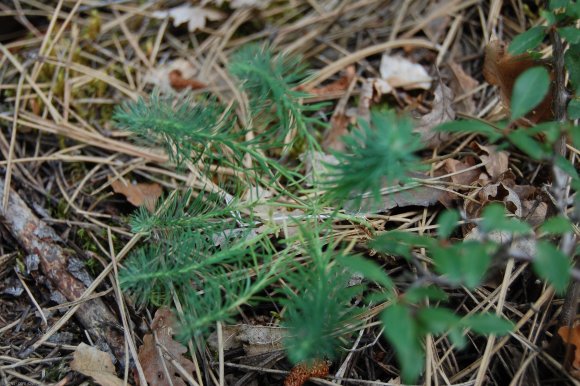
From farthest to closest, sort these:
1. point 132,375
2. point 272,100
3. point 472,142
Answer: point 472,142 < point 272,100 < point 132,375

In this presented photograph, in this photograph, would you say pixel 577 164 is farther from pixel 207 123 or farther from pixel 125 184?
pixel 125 184

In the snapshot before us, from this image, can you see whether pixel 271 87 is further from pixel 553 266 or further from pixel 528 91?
pixel 553 266

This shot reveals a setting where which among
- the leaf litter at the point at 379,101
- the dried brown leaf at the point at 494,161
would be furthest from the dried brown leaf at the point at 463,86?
the dried brown leaf at the point at 494,161

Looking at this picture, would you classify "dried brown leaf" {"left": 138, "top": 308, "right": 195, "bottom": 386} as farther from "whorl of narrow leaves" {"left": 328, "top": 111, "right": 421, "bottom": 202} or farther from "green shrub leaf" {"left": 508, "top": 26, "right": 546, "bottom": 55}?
"green shrub leaf" {"left": 508, "top": 26, "right": 546, "bottom": 55}

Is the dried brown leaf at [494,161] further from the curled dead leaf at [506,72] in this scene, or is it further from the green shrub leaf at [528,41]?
the green shrub leaf at [528,41]

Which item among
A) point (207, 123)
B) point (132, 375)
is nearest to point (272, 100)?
point (207, 123)

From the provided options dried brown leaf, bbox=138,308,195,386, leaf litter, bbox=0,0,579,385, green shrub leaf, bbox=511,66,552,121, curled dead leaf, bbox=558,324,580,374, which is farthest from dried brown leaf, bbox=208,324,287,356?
green shrub leaf, bbox=511,66,552,121
